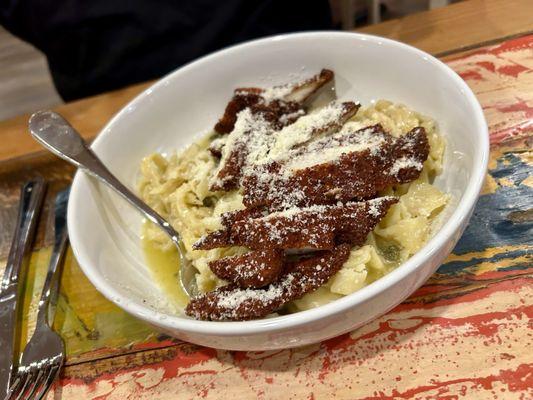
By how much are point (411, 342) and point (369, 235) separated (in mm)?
264

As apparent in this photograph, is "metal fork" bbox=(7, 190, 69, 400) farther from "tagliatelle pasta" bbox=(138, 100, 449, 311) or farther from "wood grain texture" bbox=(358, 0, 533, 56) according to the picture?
"wood grain texture" bbox=(358, 0, 533, 56)

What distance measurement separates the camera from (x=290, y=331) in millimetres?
995

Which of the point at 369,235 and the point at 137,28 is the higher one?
the point at 137,28

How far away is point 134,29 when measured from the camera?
2.28 m

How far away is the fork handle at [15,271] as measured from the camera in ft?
4.33

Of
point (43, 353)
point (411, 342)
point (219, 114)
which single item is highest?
point (219, 114)

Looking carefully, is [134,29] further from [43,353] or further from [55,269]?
[43,353]

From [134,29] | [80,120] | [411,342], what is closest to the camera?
[411,342]

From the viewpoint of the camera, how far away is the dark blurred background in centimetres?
224

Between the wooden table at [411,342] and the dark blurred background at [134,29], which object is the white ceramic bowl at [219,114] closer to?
the wooden table at [411,342]

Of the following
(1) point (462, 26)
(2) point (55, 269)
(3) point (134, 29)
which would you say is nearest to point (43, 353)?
(2) point (55, 269)

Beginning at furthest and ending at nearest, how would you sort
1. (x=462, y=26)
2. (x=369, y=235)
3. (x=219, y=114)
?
(x=462, y=26), (x=219, y=114), (x=369, y=235)

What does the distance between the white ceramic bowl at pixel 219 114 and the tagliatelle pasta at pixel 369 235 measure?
6 cm

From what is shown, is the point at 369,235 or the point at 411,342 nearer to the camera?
the point at 411,342
